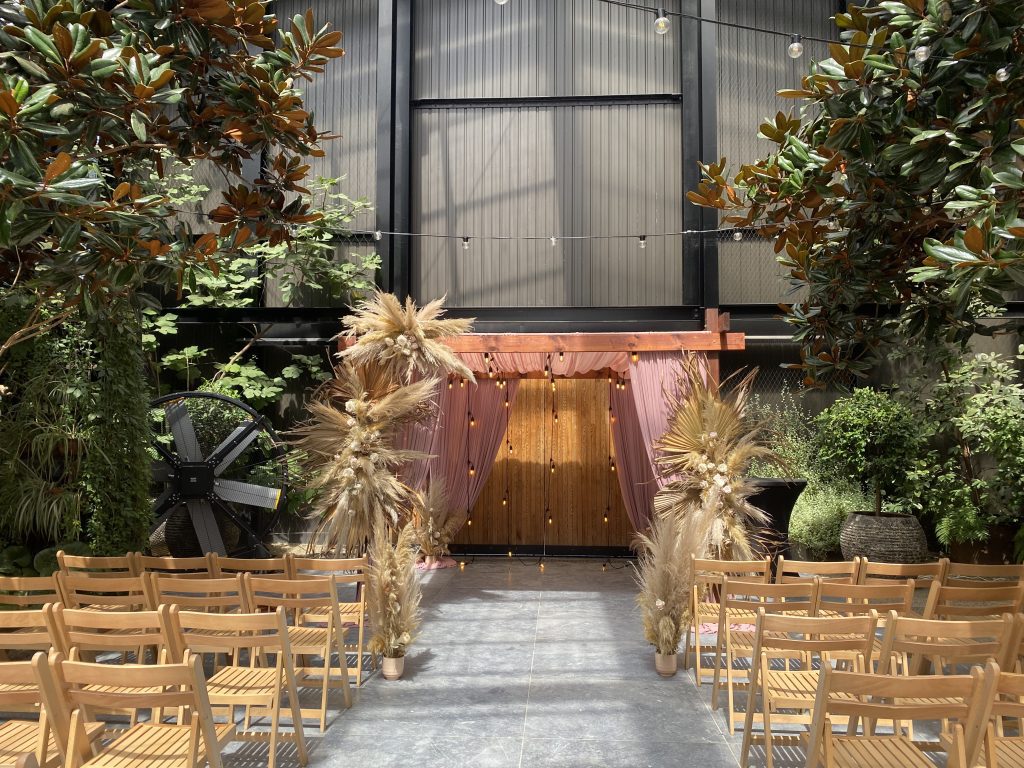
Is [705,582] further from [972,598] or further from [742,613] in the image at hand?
[972,598]

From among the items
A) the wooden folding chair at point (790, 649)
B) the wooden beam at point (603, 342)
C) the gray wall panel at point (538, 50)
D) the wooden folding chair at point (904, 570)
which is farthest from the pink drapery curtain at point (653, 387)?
the gray wall panel at point (538, 50)

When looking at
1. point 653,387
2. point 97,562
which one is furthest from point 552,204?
point 97,562

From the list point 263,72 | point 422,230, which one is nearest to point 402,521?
point 263,72

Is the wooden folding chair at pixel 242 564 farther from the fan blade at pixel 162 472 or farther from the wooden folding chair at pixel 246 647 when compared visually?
the fan blade at pixel 162 472

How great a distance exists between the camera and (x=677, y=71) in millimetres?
11102

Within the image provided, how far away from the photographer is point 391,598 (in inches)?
208

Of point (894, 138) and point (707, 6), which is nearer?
point (894, 138)

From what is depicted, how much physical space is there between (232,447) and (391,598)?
12.4 feet

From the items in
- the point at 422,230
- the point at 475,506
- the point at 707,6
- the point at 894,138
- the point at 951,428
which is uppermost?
the point at 707,6

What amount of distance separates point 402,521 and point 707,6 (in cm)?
808

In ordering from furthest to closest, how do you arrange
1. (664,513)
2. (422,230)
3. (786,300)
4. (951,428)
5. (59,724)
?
(422,230) < (786,300) < (951,428) < (664,513) < (59,724)

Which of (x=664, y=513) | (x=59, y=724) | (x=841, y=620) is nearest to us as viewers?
(x=59, y=724)

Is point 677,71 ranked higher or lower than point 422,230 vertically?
higher

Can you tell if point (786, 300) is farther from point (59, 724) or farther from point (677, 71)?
point (59, 724)
